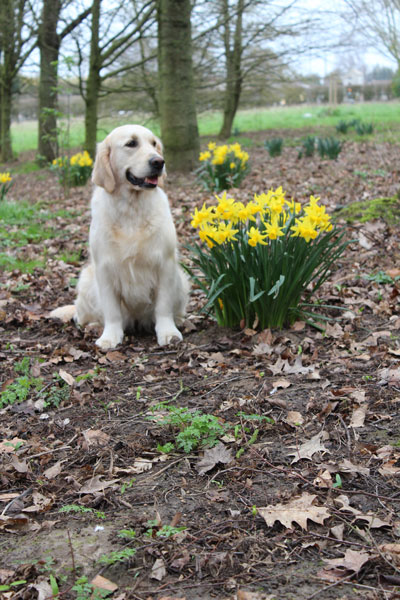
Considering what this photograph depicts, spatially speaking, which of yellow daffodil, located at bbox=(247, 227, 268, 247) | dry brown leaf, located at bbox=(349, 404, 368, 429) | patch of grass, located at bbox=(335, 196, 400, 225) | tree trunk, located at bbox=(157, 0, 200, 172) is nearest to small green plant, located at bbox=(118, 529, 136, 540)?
dry brown leaf, located at bbox=(349, 404, 368, 429)

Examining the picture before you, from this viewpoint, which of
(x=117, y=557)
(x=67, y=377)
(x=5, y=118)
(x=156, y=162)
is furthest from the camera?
(x=5, y=118)

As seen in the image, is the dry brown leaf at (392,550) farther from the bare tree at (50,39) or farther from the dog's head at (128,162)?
the bare tree at (50,39)

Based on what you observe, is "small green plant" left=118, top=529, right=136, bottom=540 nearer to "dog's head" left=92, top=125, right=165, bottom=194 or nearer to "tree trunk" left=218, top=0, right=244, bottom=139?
"dog's head" left=92, top=125, right=165, bottom=194

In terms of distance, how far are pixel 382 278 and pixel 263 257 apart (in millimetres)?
1357

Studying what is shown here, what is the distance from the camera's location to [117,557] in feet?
5.89

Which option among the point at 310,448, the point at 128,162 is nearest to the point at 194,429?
the point at 310,448

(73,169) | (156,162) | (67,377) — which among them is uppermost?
(73,169)

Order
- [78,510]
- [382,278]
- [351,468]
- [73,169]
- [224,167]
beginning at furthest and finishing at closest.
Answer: [73,169] < [224,167] < [382,278] < [351,468] < [78,510]

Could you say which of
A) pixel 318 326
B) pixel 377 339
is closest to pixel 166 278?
pixel 318 326

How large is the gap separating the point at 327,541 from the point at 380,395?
1117mm

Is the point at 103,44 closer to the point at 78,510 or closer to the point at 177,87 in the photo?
the point at 177,87

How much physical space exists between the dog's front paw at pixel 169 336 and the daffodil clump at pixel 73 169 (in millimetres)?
6619

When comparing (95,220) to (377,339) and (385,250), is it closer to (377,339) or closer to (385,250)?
(377,339)

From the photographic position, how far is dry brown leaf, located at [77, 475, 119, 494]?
2.25 metres
